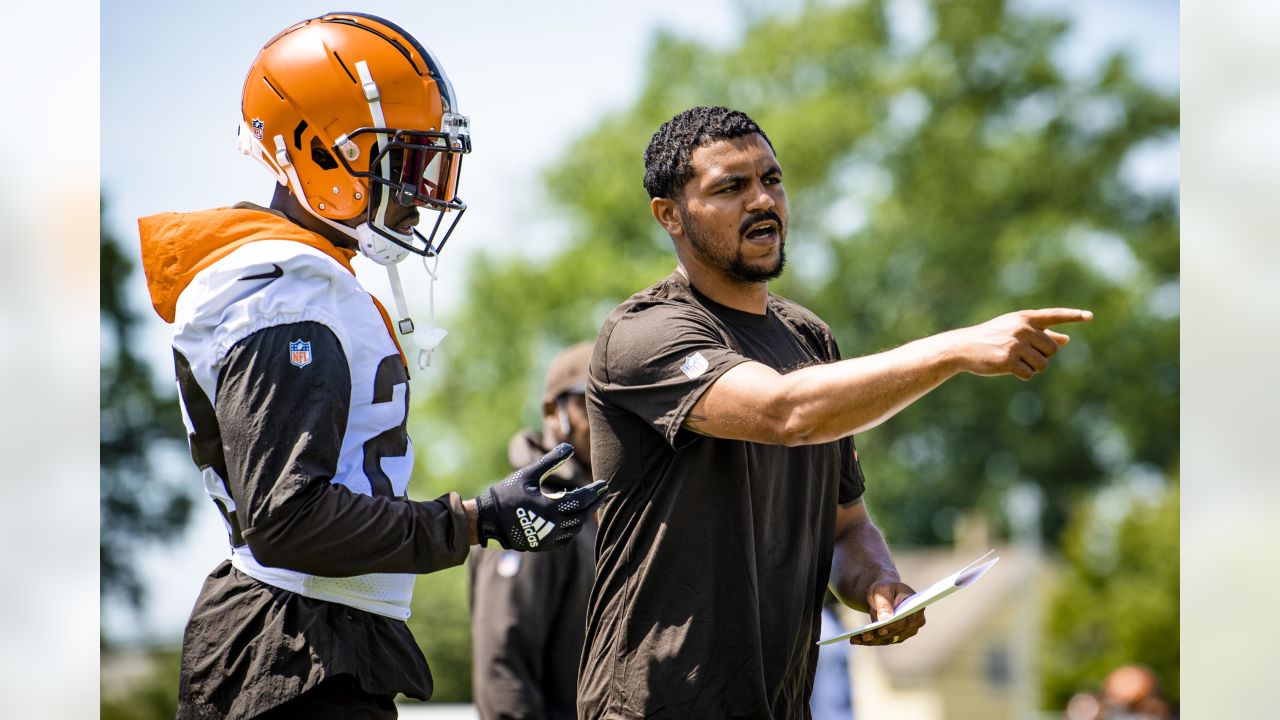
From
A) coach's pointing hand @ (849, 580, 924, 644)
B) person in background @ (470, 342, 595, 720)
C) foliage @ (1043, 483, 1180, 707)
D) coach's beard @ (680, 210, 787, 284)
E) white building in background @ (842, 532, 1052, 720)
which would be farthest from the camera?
white building in background @ (842, 532, 1052, 720)

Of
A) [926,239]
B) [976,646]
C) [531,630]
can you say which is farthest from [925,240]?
[531,630]

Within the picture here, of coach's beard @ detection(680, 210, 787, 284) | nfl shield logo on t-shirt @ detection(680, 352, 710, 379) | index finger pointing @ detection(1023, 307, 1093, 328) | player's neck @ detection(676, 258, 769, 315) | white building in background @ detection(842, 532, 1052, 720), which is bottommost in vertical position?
white building in background @ detection(842, 532, 1052, 720)

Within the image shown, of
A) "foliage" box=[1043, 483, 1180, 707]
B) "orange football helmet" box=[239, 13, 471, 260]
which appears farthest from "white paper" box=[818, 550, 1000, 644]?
"foliage" box=[1043, 483, 1180, 707]

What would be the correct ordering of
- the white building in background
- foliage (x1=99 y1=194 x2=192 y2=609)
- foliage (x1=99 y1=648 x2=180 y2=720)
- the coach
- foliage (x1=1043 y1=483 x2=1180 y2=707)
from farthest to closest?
the white building in background
foliage (x1=1043 y1=483 x2=1180 y2=707)
foliage (x1=99 y1=194 x2=192 y2=609)
foliage (x1=99 y1=648 x2=180 y2=720)
the coach

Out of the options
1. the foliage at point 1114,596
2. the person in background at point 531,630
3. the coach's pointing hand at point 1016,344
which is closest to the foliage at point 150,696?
the person in background at point 531,630

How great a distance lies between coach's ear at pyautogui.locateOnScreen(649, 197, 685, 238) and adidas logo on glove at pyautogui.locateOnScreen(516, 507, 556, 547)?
1.08 metres

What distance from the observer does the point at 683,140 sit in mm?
4051

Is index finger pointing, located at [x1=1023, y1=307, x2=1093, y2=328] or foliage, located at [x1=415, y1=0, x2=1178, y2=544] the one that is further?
foliage, located at [x1=415, y1=0, x2=1178, y2=544]

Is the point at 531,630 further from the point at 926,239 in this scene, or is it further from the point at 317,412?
the point at 926,239

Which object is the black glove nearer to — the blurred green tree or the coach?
the coach

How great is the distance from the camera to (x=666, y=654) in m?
3.60

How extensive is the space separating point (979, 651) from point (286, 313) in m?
39.4

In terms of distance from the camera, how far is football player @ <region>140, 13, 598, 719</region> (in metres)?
3.13
